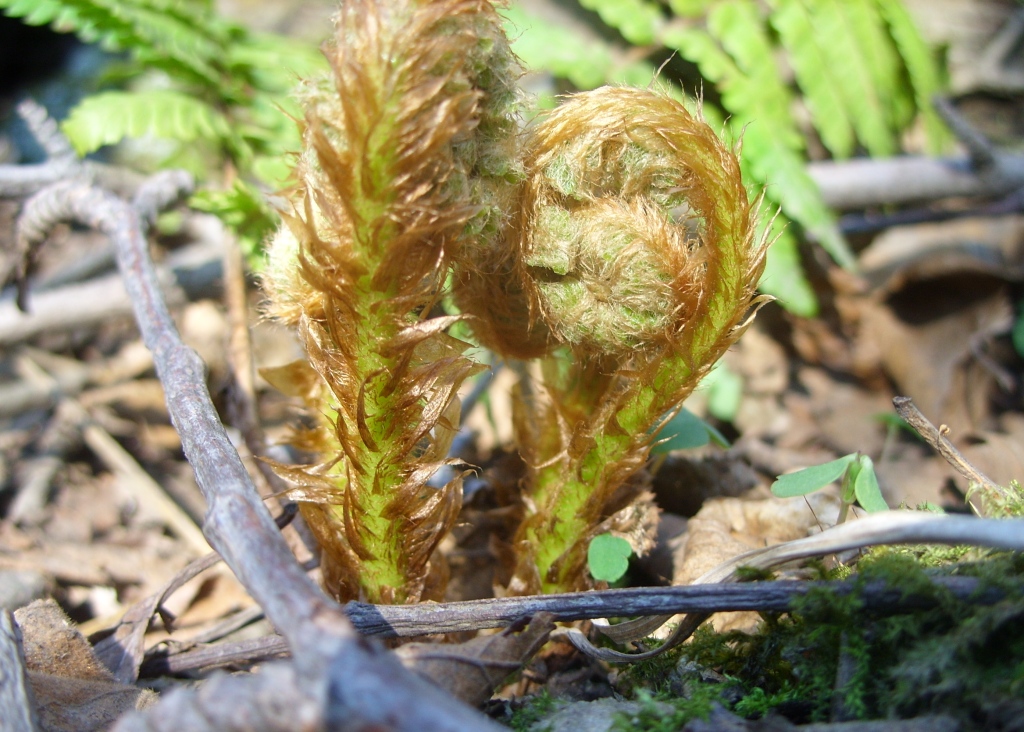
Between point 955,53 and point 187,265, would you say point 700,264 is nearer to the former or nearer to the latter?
point 187,265

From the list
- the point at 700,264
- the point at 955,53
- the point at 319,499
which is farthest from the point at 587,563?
the point at 955,53

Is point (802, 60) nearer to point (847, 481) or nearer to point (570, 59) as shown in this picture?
point (570, 59)

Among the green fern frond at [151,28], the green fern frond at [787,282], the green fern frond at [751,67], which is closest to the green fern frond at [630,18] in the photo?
the green fern frond at [751,67]

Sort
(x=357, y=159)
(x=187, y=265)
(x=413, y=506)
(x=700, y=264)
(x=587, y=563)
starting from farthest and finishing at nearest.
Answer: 1. (x=187, y=265)
2. (x=587, y=563)
3. (x=413, y=506)
4. (x=700, y=264)
5. (x=357, y=159)

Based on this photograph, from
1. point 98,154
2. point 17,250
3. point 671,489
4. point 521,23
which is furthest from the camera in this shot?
point 98,154

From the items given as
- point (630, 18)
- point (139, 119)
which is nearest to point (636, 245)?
point (139, 119)

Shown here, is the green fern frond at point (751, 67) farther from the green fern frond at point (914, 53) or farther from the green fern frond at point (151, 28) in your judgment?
the green fern frond at point (151, 28)

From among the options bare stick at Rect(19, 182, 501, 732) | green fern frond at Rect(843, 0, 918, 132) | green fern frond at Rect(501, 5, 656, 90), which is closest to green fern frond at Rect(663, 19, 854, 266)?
green fern frond at Rect(501, 5, 656, 90)

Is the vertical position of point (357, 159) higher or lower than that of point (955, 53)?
higher
